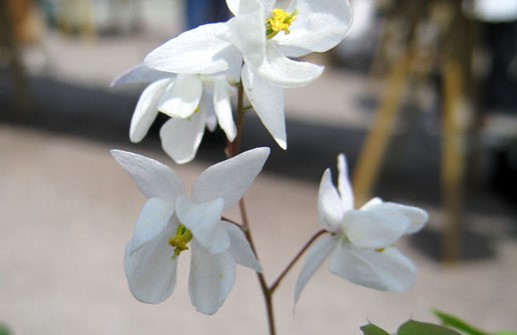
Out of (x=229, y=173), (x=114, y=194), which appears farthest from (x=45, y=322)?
(x=229, y=173)

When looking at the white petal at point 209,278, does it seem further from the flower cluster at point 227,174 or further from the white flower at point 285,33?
the white flower at point 285,33

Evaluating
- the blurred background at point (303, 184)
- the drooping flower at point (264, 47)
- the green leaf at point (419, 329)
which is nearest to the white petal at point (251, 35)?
the drooping flower at point (264, 47)

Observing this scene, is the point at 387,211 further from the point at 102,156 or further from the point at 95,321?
the point at 102,156

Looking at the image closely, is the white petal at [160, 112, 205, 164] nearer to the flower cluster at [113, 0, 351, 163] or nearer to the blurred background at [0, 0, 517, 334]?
the flower cluster at [113, 0, 351, 163]

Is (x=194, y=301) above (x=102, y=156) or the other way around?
above

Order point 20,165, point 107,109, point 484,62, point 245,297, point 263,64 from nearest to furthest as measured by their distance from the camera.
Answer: point 263,64 → point 245,297 → point 20,165 → point 107,109 → point 484,62

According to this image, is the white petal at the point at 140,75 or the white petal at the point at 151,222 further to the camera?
the white petal at the point at 140,75

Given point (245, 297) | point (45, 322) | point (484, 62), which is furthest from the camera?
point (484, 62)

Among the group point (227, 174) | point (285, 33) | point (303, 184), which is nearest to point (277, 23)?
point (285, 33)
